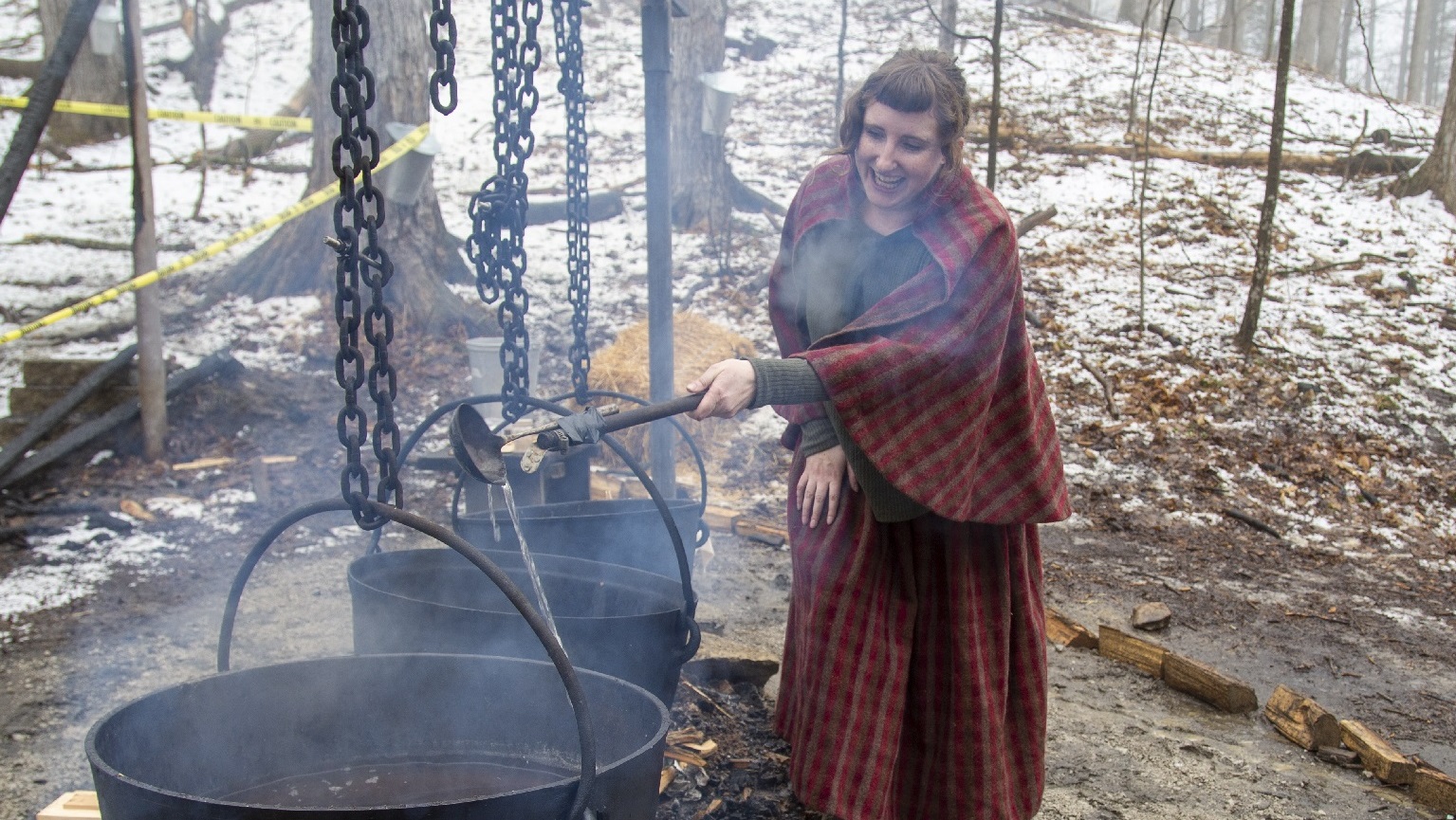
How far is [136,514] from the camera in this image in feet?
16.7

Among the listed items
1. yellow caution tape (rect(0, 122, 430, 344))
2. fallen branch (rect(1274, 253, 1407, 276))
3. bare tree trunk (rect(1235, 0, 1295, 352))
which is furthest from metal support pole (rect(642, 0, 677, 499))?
fallen branch (rect(1274, 253, 1407, 276))

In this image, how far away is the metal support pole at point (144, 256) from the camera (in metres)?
5.25

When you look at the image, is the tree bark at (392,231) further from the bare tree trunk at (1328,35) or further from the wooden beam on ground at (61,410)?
the bare tree trunk at (1328,35)

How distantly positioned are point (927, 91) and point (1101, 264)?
7.53 metres

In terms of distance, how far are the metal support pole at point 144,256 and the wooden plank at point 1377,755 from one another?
19.4 feet

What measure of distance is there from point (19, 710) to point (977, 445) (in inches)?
126

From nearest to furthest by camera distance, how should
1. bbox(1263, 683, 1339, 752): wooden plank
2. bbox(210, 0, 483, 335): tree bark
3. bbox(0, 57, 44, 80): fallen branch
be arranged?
1. bbox(1263, 683, 1339, 752): wooden plank
2. bbox(210, 0, 483, 335): tree bark
3. bbox(0, 57, 44, 80): fallen branch

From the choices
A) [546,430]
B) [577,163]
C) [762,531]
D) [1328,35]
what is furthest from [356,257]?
[1328,35]

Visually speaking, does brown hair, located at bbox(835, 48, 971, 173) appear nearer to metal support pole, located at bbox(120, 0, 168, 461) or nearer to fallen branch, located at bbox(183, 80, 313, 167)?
metal support pole, located at bbox(120, 0, 168, 461)

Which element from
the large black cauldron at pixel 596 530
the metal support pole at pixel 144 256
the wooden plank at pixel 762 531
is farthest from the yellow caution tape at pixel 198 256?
the large black cauldron at pixel 596 530

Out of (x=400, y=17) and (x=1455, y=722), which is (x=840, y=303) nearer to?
(x=1455, y=722)

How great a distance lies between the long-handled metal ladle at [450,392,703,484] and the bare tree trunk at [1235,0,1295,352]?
635cm

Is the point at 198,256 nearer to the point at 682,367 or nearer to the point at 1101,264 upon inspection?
the point at 682,367

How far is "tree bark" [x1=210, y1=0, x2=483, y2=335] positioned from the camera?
24.4ft
